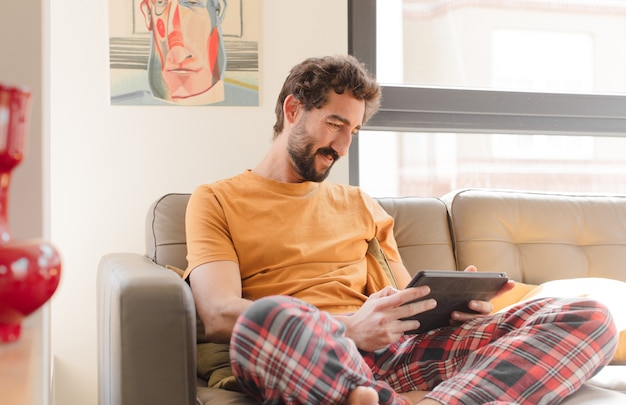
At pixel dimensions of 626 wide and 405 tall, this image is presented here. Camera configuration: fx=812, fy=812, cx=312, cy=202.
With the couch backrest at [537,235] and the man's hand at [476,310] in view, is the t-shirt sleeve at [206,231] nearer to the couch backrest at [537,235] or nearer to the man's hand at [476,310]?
the man's hand at [476,310]

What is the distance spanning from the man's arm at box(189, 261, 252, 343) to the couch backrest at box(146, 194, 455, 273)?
0.32m

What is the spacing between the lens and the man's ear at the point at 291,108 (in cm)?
219

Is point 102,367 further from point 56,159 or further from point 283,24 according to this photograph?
point 283,24

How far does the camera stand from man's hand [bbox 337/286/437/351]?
164cm

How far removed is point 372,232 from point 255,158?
0.59 metres

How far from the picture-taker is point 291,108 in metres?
2.20

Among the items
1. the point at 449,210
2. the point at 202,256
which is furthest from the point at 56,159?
the point at 449,210

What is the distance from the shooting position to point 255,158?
2.61 meters

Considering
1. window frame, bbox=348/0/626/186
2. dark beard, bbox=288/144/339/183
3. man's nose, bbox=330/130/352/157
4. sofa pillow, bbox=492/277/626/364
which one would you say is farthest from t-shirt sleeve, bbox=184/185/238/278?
window frame, bbox=348/0/626/186

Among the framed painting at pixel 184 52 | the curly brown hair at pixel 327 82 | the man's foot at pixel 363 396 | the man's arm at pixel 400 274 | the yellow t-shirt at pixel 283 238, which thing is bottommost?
the man's foot at pixel 363 396

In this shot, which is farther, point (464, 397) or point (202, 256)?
point (202, 256)

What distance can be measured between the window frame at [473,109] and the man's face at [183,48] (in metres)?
0.51

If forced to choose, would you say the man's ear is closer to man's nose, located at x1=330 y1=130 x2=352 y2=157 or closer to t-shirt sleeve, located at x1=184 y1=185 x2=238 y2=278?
man's nose, located at x1=330 y1=130 x2=352 y2=157

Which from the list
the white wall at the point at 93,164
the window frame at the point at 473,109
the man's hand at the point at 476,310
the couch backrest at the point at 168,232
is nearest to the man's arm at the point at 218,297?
the couch backrest at the point at 168,232
